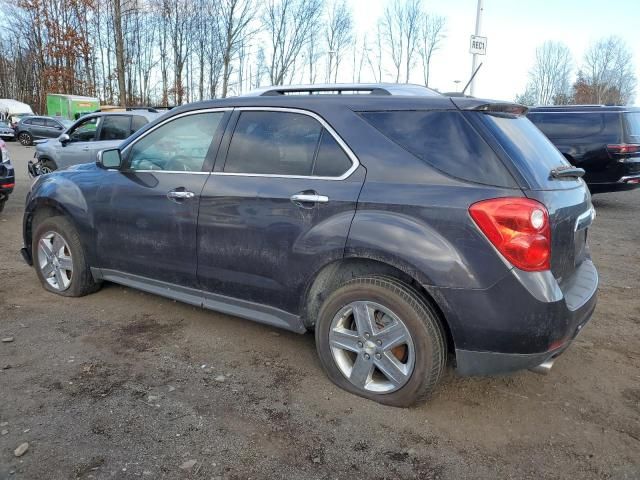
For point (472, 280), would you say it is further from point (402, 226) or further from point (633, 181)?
point (633, 181)

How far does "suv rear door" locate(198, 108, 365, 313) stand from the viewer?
295cm

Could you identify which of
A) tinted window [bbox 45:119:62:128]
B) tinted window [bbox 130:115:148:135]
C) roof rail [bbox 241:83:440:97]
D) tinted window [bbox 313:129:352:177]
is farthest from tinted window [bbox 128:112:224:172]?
tinted window [bbox 45:119:62:128]

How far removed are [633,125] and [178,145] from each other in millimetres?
9292

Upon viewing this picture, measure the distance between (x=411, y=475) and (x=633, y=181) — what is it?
9334 millimetres

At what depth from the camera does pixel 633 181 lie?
31.3 feet

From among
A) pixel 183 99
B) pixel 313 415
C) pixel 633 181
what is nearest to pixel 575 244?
pixel 313 415

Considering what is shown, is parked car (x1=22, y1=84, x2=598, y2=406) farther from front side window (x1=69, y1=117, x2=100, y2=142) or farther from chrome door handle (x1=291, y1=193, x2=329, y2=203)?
front side window (x1=69, y1=117, x2=100, y2=142)

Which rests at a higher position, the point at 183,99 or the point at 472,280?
the point at 183,99

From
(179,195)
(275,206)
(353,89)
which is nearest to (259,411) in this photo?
(275,206)

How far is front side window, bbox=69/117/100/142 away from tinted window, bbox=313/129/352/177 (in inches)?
328

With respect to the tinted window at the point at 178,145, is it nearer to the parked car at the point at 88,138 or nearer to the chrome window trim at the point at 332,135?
the chrome window trim at the point at 332,135

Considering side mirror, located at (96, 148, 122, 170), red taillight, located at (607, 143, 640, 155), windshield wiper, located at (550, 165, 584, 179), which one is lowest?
side mirror, located at (96, 148, 122, 170)

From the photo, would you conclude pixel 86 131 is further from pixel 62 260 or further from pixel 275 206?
pixel 275 206

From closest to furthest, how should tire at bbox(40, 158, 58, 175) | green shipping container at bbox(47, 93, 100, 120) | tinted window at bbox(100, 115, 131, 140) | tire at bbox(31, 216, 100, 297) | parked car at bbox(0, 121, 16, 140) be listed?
tire at bbox(31, 216, 100, 297) → tinted window at bbox(100, 115, 131, 140) → tire at bbox(40, 158, 58, 175) → parked car at bbox(0, 121, 16, 140) → green shipping container at bbox(47, 93, 100, 120)
